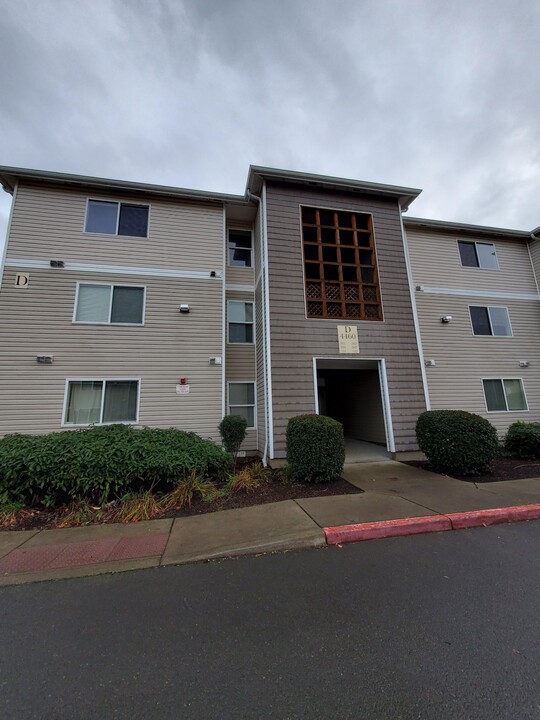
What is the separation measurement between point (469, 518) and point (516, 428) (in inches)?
256

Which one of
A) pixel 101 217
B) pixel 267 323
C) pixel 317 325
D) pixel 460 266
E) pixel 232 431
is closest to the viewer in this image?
pixel 232 431

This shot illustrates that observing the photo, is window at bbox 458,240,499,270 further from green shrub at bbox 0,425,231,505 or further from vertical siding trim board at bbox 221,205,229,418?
green shrub at bbox 0,425,231,505

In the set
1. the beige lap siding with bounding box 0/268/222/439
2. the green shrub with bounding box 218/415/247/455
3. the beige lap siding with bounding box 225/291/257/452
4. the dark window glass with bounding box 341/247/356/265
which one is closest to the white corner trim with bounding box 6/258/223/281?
the beige lap siding with bounding box 0/268/222/439

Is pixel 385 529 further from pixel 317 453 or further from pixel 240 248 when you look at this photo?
pixel 240 248

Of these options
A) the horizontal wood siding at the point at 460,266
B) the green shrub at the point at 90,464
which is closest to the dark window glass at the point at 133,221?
the green shrub at the point at 90,464

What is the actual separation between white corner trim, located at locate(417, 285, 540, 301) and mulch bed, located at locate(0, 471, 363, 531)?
8177mm

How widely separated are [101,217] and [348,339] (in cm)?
834

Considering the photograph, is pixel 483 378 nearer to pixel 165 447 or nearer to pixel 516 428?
pixel 516 428

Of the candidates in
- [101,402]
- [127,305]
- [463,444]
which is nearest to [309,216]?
[127,305]

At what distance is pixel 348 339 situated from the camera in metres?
8.79

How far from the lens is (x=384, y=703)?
167cm

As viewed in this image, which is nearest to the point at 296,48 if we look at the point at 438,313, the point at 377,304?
the point at 377,304

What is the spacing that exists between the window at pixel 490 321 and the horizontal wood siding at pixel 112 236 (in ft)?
30.9

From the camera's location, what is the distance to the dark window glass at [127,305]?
8828 millimetres
